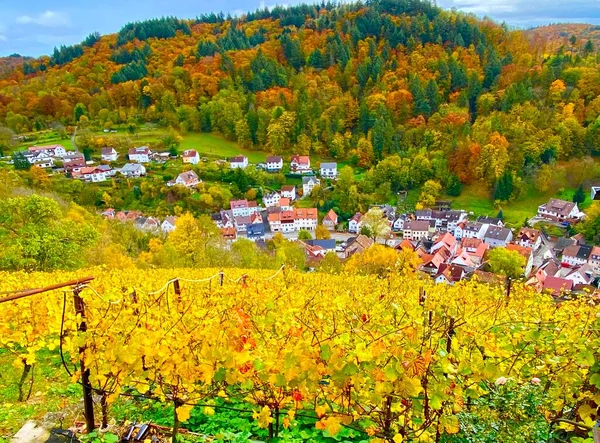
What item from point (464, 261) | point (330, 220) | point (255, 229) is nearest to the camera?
point (464, 261)

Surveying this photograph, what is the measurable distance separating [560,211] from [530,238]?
8.29 meters

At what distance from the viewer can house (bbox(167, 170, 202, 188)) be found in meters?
55.5

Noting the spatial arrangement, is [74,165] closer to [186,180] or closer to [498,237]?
[186,180]

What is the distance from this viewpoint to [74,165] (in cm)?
5944

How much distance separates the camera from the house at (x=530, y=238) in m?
41.4

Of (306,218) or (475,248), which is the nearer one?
(475,248)

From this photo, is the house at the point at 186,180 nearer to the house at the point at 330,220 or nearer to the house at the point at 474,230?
the house at the point at 330,220

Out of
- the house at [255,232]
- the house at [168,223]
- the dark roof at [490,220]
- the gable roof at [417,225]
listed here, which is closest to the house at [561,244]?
the dark roof at [490,220]

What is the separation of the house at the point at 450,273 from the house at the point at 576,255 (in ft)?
33.6

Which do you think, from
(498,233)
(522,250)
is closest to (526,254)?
(522,250)

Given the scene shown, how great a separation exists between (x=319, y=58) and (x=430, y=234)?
54.8 metres

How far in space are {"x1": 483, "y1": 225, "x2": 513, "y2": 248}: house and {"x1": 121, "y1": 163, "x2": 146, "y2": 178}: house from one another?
149ft

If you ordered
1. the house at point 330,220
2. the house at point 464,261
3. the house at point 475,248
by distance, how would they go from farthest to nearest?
the house at point 330,220, the house at point 475,248, the house at point 464,261

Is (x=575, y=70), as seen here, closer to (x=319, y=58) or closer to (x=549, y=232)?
(x=549, y=232)
